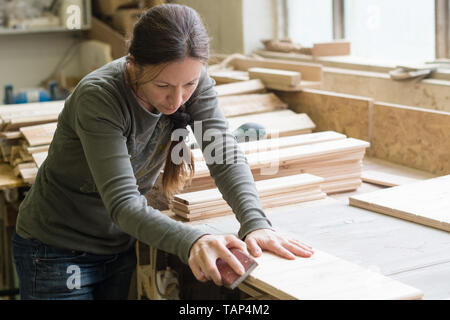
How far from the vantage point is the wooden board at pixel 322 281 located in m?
1.47

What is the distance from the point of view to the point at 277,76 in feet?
12.1

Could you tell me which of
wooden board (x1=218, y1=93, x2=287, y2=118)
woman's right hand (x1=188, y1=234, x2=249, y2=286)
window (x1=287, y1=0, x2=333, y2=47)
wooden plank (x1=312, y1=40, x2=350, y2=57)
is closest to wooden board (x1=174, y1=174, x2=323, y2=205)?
woman's right hand (x1=188, y1=234, x2=249, y2=286)

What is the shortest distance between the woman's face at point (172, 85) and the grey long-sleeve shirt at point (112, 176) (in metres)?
0.08

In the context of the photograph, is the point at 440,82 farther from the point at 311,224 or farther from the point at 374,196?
the point at 311,224

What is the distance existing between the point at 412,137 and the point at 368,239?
3.91ft

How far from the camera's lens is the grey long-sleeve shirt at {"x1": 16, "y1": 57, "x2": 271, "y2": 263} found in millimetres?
1649

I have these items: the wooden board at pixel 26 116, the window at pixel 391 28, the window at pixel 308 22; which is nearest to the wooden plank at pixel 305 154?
the wooden board at pixel 26 116

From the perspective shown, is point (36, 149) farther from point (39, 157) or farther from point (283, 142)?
point (283, 142)

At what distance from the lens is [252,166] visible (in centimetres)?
253

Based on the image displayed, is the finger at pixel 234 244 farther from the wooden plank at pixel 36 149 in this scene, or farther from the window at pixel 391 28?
the window at pixel 391 28

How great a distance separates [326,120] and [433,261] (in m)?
1.77

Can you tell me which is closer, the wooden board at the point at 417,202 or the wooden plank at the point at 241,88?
the wooden board at the point at 417,202

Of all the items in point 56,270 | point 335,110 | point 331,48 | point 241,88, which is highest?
point 331,48

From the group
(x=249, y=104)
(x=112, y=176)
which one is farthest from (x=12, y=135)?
(x=112, y=176)
